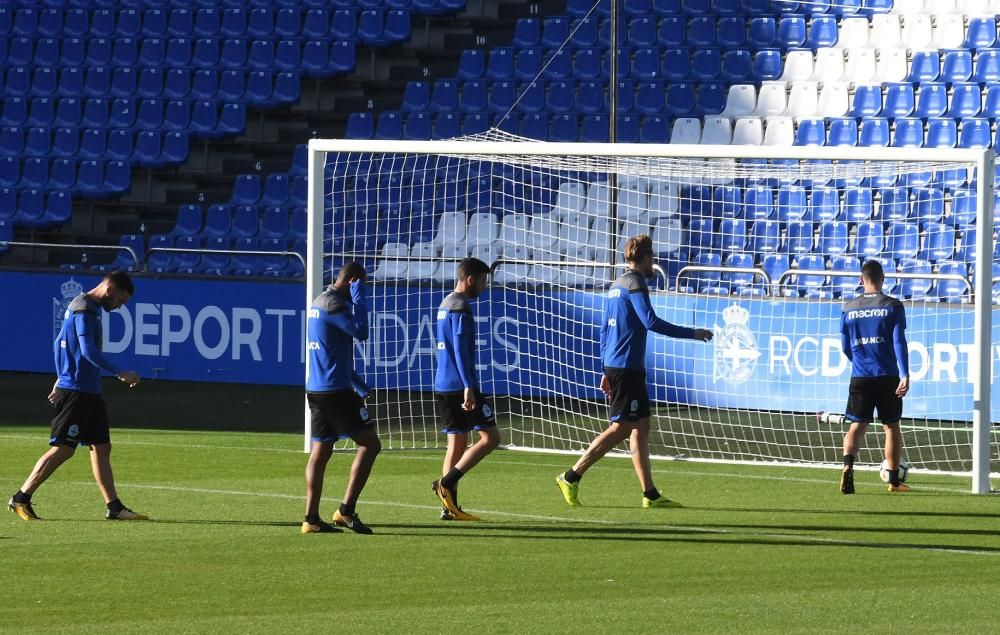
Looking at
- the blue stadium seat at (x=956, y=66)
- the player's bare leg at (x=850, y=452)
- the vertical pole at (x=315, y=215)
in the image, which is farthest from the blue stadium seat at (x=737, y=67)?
the player's bare leg at (x=850, y=452)

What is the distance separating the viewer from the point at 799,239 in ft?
73.1

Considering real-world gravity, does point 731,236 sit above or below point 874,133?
below

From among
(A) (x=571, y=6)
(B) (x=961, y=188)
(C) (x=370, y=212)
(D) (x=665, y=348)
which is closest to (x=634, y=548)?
(D) (x=665, y=348)

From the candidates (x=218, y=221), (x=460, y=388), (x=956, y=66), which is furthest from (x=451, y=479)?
(x=218, y=221)

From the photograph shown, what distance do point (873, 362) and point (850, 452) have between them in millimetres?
801

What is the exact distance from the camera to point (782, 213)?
74.3 ft

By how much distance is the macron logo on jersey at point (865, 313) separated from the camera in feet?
46.9

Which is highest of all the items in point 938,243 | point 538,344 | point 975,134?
point 975,134

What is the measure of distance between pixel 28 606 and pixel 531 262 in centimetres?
1196

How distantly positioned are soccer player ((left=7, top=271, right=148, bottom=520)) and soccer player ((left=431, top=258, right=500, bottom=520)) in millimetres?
2293

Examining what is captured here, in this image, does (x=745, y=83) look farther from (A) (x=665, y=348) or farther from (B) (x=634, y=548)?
(B) (x=634, y=548)

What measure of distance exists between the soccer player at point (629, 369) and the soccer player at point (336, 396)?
2190 mm

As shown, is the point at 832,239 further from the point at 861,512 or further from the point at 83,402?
the point at 83,402

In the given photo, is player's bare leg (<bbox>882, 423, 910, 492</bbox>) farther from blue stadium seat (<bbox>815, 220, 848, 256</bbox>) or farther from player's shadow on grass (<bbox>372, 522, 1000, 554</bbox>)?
blue stadium seat (<bbox>815, 220, 848, 256</bbox>)
